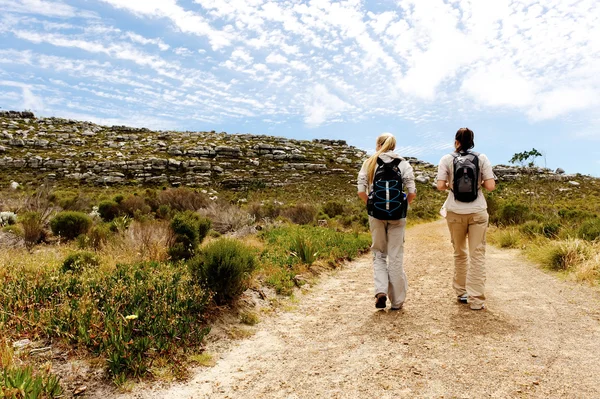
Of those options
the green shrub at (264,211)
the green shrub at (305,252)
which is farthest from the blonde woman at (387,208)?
the green shrub at (264,211)

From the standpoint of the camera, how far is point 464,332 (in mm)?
4227

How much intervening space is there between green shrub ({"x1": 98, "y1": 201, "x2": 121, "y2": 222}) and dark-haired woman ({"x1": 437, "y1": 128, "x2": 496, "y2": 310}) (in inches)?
542

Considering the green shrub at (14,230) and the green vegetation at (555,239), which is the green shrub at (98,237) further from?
the green vegetation at (555,239)

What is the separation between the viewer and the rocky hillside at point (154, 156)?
38.8 metres

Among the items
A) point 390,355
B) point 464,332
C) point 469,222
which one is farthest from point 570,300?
point 390,355

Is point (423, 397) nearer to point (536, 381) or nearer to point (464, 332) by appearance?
point (536, 381)

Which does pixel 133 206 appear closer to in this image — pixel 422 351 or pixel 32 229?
pixel 32 229

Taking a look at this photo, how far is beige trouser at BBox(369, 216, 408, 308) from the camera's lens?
16.3ft

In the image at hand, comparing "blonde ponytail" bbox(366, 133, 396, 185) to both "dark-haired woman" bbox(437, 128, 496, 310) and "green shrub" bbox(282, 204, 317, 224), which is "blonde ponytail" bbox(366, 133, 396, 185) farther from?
"green shrub" bbox(282, 204, 317, 224)

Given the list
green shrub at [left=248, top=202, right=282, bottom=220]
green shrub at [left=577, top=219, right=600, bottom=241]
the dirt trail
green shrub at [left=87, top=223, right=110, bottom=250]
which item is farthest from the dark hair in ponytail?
green shrub at [left=248, top=202, right=282, bottom=220]

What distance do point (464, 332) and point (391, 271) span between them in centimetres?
115

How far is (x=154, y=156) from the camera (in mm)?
45312

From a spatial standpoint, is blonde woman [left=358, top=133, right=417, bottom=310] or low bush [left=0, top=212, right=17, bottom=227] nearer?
blonde woman [left=358, top=133, right=417, bottom=310]

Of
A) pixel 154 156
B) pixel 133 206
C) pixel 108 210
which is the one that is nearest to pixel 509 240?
pixel 133 206
